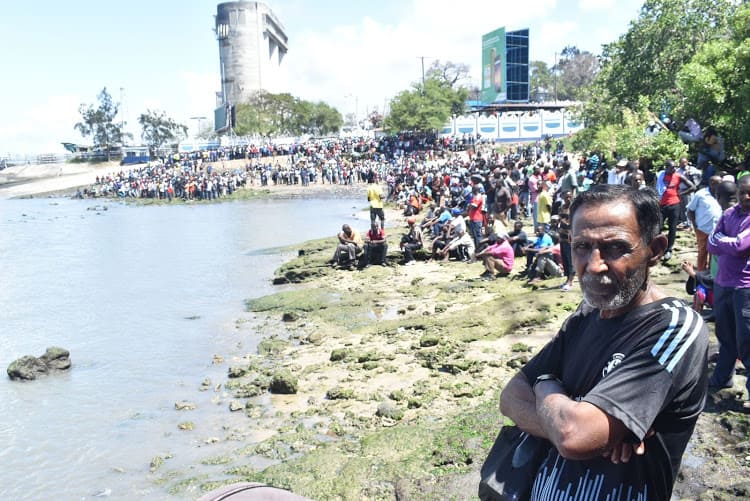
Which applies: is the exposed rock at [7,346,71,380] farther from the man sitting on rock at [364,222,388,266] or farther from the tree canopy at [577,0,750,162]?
the tree canopy at [577,0,750,162]

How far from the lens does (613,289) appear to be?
1.78 m

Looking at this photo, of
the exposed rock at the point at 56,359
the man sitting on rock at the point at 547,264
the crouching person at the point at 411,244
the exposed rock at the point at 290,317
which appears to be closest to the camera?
the exposed rock at the point at 56,359

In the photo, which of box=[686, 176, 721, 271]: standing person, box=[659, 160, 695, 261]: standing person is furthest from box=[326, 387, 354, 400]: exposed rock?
box=[659, 160, 695, 261]: standing person

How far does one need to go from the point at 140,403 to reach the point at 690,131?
12068 mm

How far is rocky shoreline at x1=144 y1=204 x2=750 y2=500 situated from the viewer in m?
4.93

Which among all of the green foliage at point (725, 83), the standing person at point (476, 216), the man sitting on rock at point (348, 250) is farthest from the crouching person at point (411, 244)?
the green foliage at point (725, 83)

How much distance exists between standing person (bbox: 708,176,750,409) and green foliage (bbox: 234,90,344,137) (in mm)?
76886

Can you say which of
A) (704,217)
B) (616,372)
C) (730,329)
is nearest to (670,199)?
(704,217)

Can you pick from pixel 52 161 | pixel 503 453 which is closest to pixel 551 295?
pixel 503 453

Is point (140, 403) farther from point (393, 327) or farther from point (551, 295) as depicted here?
point (551, 295)

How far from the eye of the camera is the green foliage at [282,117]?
80188 millimetres

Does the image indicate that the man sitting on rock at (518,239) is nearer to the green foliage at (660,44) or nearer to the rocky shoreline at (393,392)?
the rocky shoreline at (393,392)

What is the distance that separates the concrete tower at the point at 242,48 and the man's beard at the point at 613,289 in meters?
111

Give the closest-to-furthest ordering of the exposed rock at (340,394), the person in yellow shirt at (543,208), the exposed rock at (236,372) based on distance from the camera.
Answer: the exposed rock at (340,394) → the exposed rock at (236,372) → the person in yellow shirt at (543,208)
